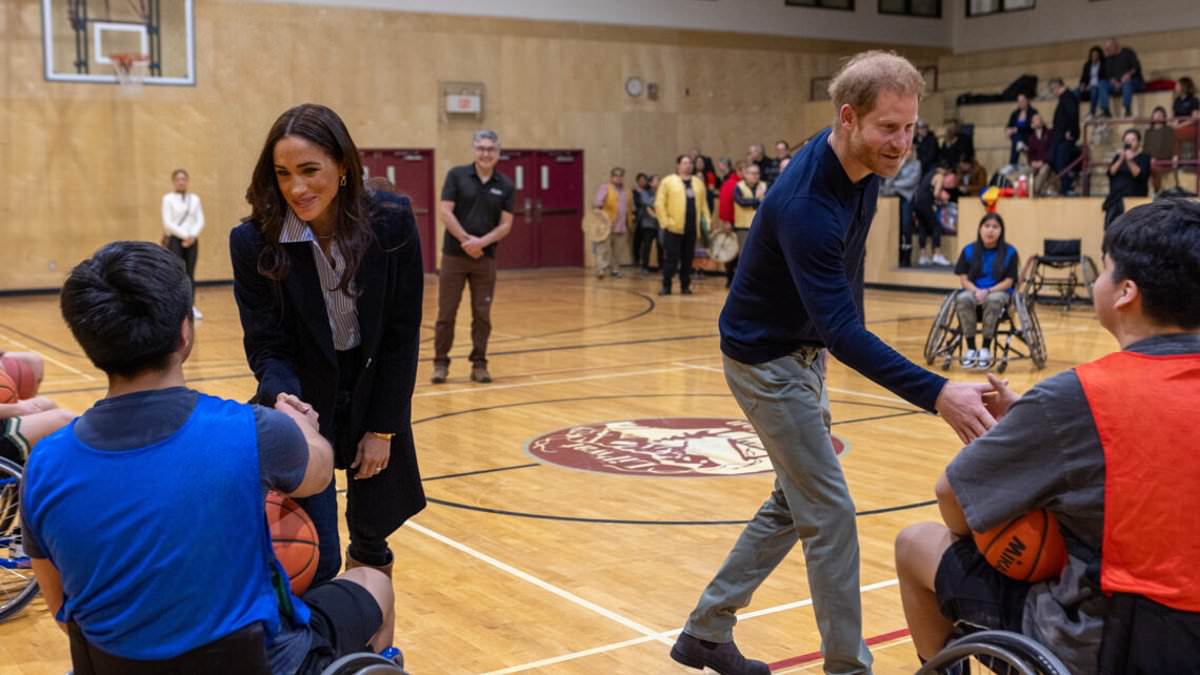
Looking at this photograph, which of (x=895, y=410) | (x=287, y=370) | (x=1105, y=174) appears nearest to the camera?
(x=287, y=370)

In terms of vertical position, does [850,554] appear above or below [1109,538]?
below

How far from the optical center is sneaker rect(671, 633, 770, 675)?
153 inches

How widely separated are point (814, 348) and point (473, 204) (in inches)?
267

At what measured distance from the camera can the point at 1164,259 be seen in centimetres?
250

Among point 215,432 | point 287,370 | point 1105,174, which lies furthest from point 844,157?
point 1105,174

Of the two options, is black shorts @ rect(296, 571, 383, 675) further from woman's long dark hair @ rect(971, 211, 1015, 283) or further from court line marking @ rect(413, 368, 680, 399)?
woman's long dark hair @ rect(971, 211, 1015, 283)

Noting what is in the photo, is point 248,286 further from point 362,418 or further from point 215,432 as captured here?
point 215,432

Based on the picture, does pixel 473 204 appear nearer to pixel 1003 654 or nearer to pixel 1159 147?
pixel 1003 654

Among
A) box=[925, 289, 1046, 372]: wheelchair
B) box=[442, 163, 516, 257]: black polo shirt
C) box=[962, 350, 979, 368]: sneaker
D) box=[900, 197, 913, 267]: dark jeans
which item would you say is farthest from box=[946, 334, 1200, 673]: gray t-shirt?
box=[900, 197, 913, 267]: dark jeans

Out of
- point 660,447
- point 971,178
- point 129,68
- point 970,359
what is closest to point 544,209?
point 971,178

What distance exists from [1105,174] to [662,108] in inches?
332

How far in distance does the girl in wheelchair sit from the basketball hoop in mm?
12469

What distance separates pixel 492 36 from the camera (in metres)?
22.1

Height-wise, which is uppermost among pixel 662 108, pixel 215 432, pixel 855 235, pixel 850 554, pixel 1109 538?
pixel 662 108
